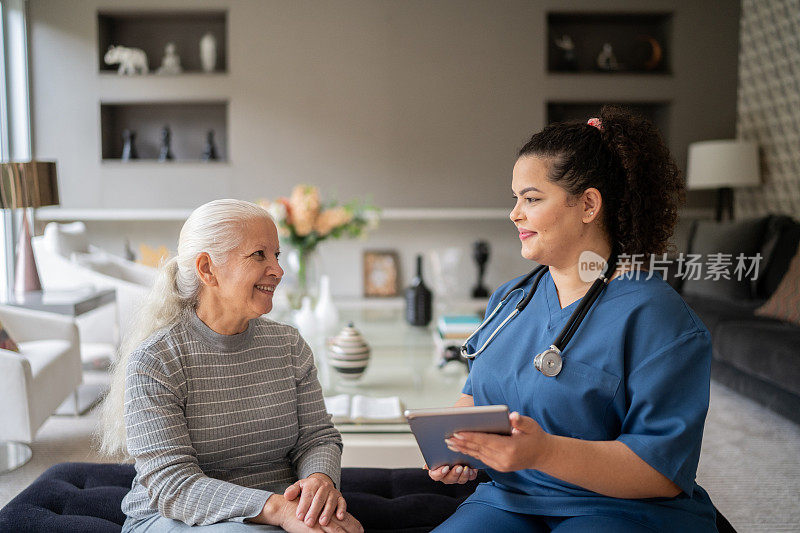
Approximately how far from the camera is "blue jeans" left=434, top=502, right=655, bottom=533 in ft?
4.09

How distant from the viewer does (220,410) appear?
1.44m

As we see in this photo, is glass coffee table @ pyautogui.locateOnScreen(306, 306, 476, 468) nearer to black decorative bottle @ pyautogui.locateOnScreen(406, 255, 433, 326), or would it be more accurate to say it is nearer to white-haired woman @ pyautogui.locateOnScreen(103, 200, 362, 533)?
black decorative bottle @ pyautogui.locateOnScreen(406, 255, 433, 326)

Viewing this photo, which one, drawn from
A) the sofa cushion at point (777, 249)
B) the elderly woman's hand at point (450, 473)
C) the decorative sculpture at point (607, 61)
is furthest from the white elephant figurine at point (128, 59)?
the elderly woman's hand at point (450, 473)

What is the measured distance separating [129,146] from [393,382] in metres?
4.06

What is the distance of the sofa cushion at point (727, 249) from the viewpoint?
171 inches

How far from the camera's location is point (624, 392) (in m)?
1.28

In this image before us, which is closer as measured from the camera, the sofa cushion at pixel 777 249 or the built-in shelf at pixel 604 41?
the sofa cushion at pixel 777 249

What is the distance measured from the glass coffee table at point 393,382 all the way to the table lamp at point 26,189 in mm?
1679

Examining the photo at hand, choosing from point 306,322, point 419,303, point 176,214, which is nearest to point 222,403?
point 306,322

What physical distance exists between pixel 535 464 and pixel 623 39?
5.64 m

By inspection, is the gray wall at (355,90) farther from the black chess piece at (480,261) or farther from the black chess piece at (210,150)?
the black chess piece at (480,261)

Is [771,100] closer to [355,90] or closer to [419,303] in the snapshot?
[355,90]

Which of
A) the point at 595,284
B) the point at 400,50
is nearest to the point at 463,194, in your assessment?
the point at 400,50

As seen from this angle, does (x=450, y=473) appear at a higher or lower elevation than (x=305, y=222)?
lower
